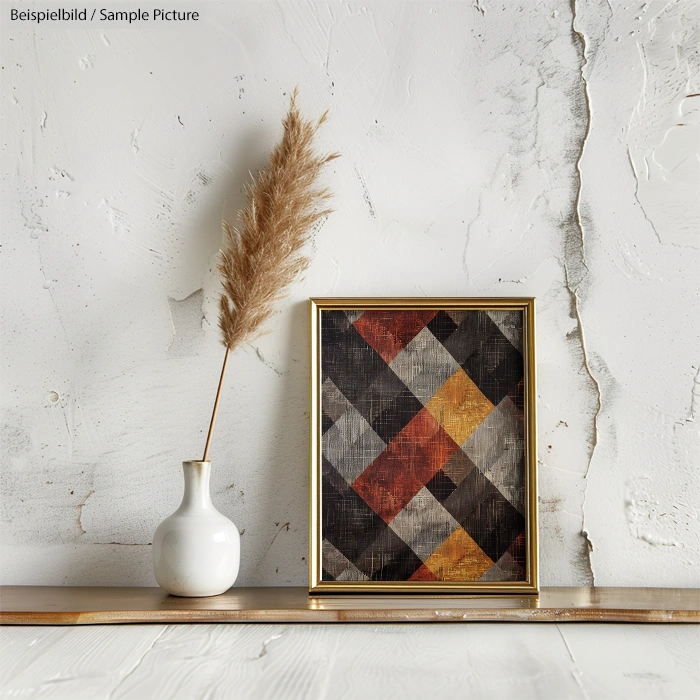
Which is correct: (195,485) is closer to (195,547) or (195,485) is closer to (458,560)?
(195,547)

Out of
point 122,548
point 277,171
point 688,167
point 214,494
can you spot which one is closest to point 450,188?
point 277,171

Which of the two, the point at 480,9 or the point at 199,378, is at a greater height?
the point at 480,9

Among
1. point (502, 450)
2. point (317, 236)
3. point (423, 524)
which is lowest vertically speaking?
point (423, 524)

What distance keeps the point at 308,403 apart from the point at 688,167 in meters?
0.79

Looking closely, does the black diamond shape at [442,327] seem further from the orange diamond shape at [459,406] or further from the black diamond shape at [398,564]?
the black diamond shape at [398,564]

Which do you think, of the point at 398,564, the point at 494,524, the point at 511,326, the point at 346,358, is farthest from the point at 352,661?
the point at 511,326

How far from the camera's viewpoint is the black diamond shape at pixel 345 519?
1.06 meters

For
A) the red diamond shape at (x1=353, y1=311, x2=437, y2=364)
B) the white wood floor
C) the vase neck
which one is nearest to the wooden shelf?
the white wood floor

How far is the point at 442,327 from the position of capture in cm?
110

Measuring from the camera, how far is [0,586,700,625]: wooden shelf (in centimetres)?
92

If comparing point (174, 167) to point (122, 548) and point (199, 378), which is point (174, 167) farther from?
point (122, 548)

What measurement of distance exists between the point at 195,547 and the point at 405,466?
37cm

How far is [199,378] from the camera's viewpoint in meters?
1.12

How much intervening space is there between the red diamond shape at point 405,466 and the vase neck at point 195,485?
253 mm
